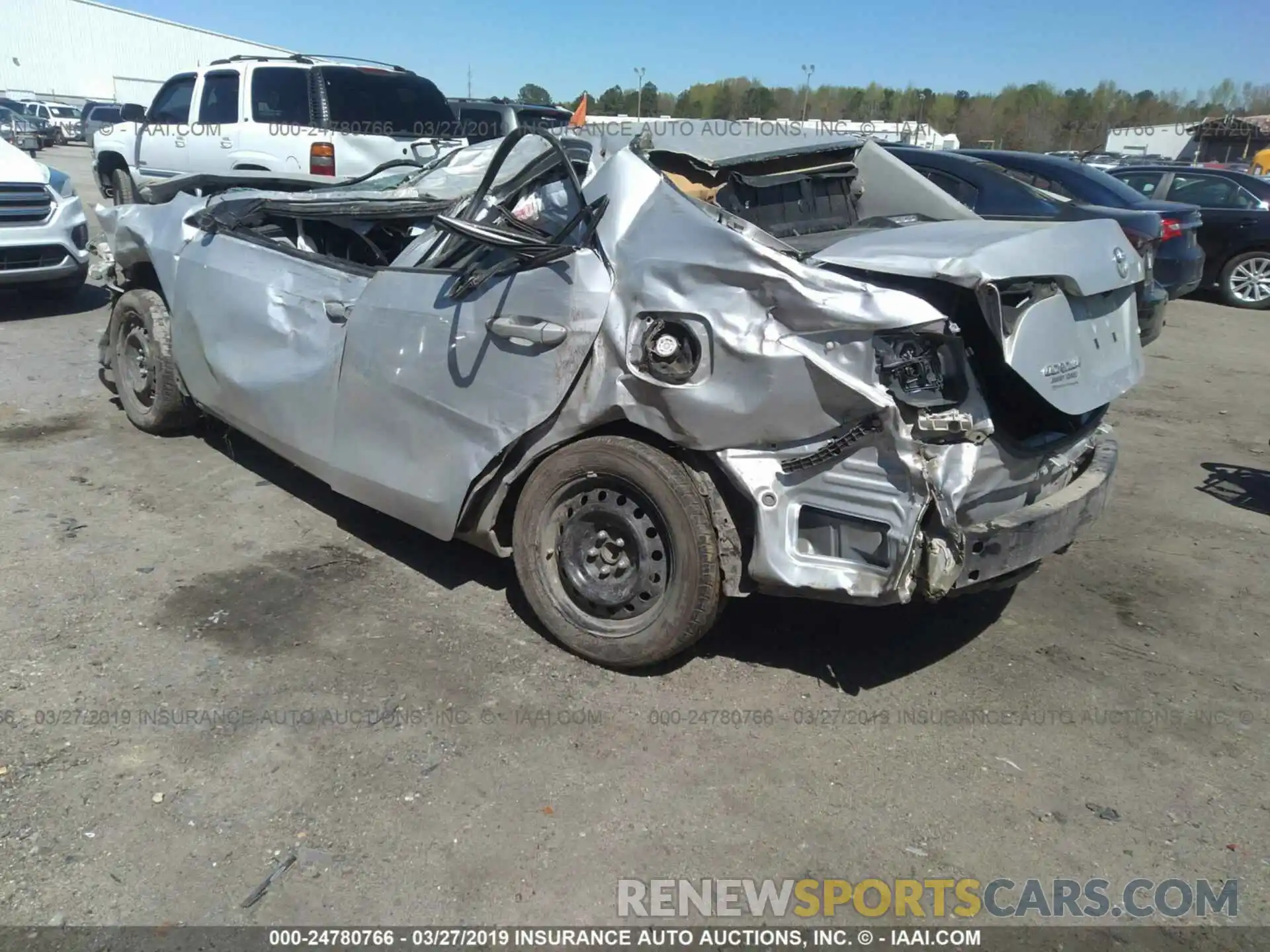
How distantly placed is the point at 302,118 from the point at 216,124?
138cm

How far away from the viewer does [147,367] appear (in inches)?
222

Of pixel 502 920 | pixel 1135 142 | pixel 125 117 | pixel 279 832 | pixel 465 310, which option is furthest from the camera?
pixel 1135 142

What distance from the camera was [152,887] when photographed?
8.24 feet

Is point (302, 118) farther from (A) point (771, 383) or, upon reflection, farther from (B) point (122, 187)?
(A) point (771, 383)

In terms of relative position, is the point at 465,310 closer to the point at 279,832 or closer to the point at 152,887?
the point at 279,832

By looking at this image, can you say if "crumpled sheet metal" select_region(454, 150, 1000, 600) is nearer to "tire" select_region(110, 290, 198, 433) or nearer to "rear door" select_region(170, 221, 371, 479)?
"rear door" select_region(170, 221, 371, 479)

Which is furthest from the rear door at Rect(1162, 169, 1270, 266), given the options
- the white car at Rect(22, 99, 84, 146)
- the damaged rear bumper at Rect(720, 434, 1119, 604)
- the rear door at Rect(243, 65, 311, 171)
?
the white car at Rect(22, 99, 84, 146)

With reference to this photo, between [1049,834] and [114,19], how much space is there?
229 ft

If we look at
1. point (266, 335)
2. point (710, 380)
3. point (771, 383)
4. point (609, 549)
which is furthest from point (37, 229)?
point (771, 383)

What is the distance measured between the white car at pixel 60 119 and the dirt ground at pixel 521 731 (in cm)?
3962

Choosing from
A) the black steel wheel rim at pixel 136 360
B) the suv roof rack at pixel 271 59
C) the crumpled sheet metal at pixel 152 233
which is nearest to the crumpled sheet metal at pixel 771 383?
the crumpled sheet metal at pixel 152 233

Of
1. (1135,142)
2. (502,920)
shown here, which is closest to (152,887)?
(502,920)

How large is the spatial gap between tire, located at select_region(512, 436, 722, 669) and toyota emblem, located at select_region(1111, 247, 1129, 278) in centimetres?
174

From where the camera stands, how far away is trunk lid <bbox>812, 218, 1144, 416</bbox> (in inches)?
117
